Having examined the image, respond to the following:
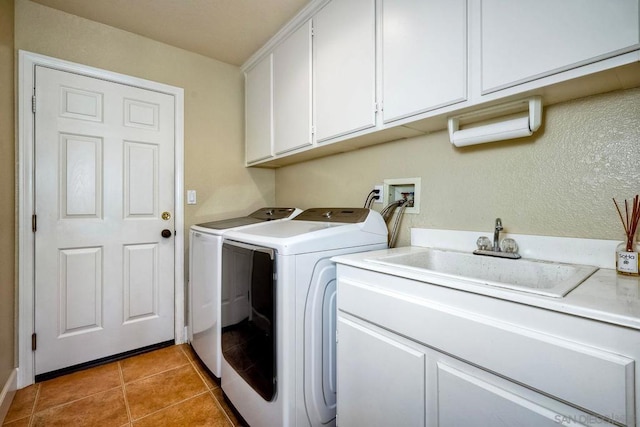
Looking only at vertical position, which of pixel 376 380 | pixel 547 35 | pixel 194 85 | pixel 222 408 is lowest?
pixel 222 408

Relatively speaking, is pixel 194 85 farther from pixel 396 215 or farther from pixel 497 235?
pixel 497 235

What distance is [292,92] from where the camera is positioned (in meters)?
1.94

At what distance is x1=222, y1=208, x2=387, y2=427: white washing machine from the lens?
1195 mm

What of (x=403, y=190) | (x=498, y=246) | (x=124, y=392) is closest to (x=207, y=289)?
(x=124, y=392)

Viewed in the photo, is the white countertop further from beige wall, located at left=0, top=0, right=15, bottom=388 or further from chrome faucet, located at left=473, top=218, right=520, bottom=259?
beige wall, located at left=0, top=0, right=15, bottom=388

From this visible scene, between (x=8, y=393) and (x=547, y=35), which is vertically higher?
(x=547, y=35)

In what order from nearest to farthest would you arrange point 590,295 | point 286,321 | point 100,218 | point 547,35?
1. point 590,295
2. point 547,35
3. point 286,321
4. point 100,218

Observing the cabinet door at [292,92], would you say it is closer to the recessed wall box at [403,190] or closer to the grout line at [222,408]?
the recessed wall box at [403,190]

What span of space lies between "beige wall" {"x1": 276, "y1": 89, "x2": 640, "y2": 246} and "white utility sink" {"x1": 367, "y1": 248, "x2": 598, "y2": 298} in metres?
0.15

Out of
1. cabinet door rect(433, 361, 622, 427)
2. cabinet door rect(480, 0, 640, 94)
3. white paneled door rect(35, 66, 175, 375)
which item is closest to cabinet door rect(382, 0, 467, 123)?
cabinet door rect(480, 0, 640, 94)

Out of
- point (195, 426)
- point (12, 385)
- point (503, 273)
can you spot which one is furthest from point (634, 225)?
point (12, 385)

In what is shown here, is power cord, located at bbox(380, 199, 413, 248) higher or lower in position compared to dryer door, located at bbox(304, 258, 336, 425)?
higher

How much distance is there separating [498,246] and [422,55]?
2.87ft

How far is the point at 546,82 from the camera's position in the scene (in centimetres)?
92
